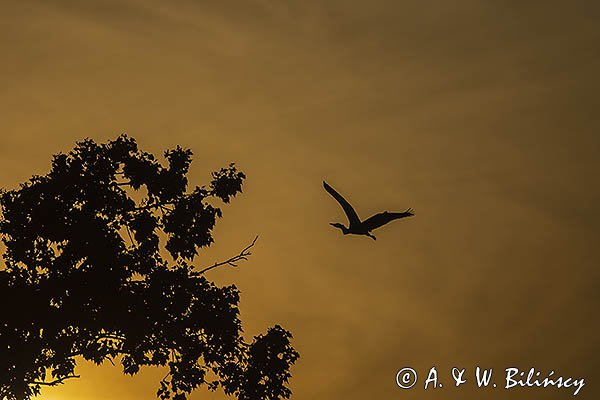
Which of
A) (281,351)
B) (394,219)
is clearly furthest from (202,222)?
(394,219)

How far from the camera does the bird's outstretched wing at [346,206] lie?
32.9 metres

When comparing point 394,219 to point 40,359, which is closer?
point 394,219

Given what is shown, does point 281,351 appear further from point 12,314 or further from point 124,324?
point 12,314

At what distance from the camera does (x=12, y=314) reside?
36594 mm

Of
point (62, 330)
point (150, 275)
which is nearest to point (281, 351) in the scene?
point (150, 275)

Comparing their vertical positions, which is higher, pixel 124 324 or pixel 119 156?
pixel 119 156

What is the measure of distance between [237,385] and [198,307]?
10.6ft

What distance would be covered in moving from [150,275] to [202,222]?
2711mm

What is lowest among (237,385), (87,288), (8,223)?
(237,385)

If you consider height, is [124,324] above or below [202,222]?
below

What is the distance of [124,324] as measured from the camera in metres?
37.7

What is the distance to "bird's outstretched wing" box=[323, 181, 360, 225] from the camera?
32906 millimetres

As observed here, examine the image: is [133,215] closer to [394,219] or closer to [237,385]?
[237,385]

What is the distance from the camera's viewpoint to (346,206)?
3412 centimetres
